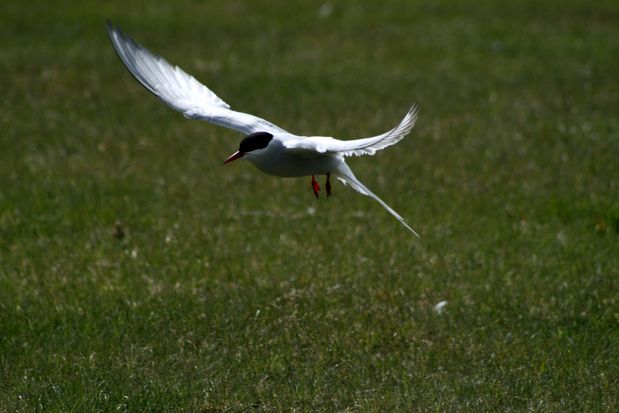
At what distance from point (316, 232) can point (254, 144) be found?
2.48 metres

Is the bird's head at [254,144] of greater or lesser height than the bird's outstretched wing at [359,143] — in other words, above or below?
below

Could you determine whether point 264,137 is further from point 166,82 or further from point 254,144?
point 166,82

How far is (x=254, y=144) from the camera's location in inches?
223

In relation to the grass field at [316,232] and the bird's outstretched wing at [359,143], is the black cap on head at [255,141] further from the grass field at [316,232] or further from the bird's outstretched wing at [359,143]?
the grass field at [316,232]

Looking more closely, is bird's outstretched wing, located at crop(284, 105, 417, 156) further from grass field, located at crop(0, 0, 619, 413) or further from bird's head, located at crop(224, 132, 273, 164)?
grass field, located at crop(0, 0, 619, 413)

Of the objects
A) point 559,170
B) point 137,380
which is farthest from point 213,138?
point 137,380

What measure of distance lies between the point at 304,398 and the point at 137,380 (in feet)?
2.94

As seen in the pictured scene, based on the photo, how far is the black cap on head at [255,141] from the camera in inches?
222

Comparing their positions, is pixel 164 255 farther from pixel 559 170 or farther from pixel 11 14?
pixel 11 14

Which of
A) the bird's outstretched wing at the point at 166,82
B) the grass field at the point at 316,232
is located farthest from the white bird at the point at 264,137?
the grass field at the point at 316,232

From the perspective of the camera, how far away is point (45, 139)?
409 inches

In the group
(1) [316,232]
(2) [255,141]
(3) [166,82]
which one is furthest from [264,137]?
(1) [316,232]

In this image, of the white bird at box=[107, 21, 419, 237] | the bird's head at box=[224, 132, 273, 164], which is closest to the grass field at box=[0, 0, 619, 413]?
the white bird at box=[107, 21, 419, 237]

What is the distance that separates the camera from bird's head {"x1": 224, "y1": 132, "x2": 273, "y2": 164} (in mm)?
Answer: 5652
